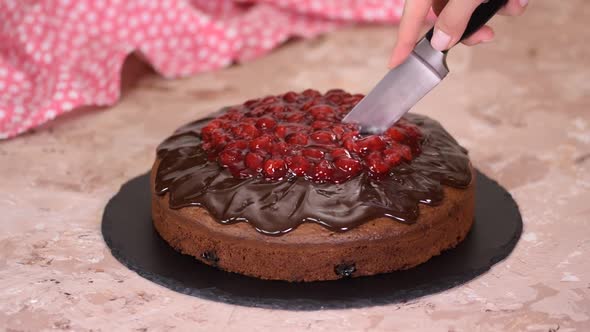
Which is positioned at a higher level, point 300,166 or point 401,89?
point 401,89

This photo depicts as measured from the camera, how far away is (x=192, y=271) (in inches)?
82.0

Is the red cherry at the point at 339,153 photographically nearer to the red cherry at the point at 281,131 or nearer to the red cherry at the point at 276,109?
the red cherry at the point at 281,131

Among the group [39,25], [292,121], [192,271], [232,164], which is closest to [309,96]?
[292,121]

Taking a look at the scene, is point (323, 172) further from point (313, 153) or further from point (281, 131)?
point (281, 131)

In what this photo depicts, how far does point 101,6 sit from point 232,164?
169cm

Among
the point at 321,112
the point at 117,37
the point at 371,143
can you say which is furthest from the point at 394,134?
the point at 117,37

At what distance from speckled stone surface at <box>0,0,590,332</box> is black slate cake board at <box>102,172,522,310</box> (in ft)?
0.08

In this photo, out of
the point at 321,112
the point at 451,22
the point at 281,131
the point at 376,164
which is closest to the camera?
the point at 451,22

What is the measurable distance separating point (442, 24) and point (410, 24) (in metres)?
0.09

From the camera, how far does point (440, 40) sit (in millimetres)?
2041

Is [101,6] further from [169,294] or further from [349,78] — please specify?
[169,294]

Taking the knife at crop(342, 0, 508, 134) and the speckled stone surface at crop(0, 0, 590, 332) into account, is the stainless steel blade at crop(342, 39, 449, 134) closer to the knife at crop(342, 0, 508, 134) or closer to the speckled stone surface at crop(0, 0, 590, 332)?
the knife at crop(342, 0, 508, 134)

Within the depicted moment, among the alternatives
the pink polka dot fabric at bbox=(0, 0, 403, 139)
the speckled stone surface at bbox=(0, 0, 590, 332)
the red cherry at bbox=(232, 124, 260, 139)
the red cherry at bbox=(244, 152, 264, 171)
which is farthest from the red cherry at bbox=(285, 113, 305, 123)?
the pink polka dot fabric at bbox=(0, 0, 403, 139)

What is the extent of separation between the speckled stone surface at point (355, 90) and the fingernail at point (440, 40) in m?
0.58
